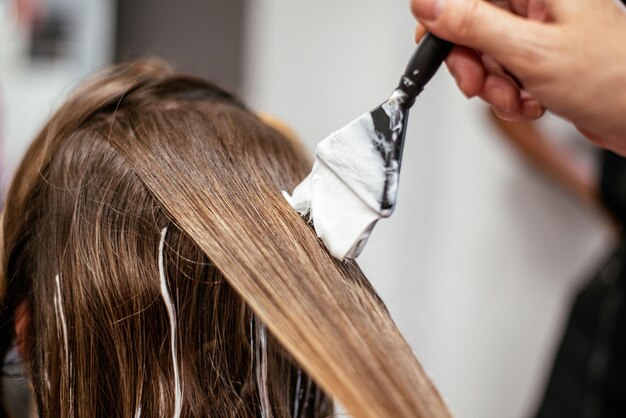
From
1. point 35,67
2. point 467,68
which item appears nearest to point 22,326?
point 467,68

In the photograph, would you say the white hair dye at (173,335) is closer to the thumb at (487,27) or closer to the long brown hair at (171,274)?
the long brown hair at (171,274)

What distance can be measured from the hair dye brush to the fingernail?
0.09ft

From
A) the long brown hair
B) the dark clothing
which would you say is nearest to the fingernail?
the long brown hair

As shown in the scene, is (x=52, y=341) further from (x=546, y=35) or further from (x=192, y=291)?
(x=546, y=35)

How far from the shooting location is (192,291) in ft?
1.61

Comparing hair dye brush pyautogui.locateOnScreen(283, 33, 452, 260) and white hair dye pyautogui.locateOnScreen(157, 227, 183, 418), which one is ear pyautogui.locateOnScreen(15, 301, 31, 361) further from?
hair dye brush pyautogui.locateOnScreen(283, 33, 452, 260)

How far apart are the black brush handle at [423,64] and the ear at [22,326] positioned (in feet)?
1.23

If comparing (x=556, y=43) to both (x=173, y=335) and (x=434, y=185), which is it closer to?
(x=173, y=335)

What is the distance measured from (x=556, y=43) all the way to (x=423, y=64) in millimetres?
92

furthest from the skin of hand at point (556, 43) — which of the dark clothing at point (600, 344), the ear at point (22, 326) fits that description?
the dark clothing at point (600, 344)

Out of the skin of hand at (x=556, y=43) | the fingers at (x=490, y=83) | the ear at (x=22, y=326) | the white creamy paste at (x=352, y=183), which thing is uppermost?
the skin of hand at (x=556, y=43)

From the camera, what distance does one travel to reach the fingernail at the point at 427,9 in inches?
17.8

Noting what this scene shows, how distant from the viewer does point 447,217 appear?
54.9 inches

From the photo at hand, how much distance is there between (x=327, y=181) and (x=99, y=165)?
0.19m
